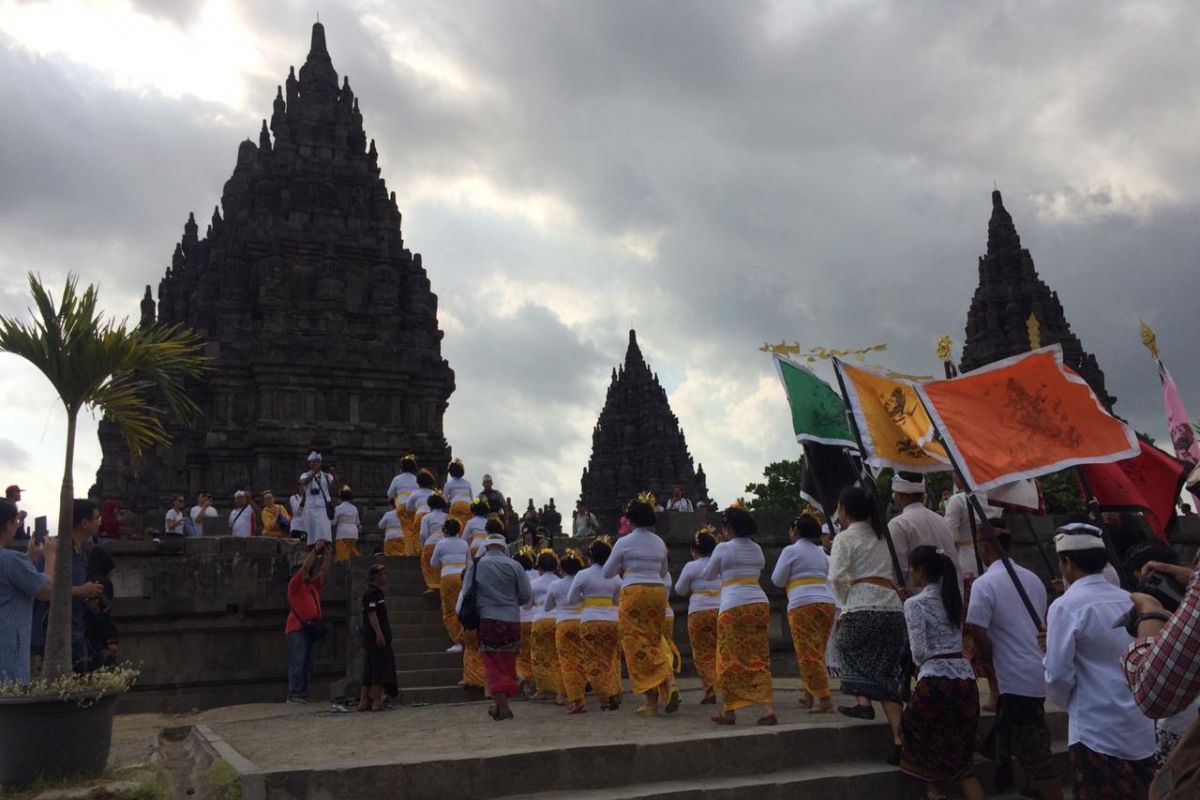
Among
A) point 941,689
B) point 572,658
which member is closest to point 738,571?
point 572,658

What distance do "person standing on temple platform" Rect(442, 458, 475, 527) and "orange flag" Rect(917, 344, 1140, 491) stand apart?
27.9ft

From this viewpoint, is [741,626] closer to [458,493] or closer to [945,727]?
[945,727]

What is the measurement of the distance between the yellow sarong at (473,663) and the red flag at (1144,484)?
6414 millimetres

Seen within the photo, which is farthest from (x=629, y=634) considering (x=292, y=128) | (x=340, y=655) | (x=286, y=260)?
(x=292, y=128)

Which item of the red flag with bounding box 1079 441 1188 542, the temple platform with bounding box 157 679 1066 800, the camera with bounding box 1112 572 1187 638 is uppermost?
the red flag with bounding box 1079 441 1188 542

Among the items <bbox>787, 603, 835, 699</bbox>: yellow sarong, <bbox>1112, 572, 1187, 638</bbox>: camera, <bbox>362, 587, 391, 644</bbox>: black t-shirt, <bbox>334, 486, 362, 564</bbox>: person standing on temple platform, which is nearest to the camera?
<bbox>1112, 572, 1187, 638</bbox>: camera

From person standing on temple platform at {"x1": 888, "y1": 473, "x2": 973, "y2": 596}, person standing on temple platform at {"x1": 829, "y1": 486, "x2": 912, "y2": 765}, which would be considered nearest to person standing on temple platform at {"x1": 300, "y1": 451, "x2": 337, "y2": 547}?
person standing on temple platform at {"x1": 829, "y1": 486, "x2": 912, "y2": 765}

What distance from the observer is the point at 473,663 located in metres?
10.5

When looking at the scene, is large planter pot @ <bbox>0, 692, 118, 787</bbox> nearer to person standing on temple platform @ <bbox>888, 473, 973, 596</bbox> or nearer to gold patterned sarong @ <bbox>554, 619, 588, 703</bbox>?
gold patterned sarong @ <bbox>554, 619, 588, 703</bbox>

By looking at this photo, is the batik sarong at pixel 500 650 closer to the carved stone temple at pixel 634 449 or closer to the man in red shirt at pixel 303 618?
the man in red shirt at pixel 303 618

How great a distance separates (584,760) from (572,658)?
9.99 ft

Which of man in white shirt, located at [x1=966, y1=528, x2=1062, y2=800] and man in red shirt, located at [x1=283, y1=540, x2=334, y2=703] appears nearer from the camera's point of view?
man in white shirt, located at [x1=966, y1=528, x2=1062, y2=800]

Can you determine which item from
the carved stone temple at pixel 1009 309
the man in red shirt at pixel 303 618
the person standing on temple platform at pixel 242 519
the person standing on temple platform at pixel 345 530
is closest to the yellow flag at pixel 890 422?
the man in red shirt at pixel 303 618

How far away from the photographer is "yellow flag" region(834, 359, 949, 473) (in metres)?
7.21
